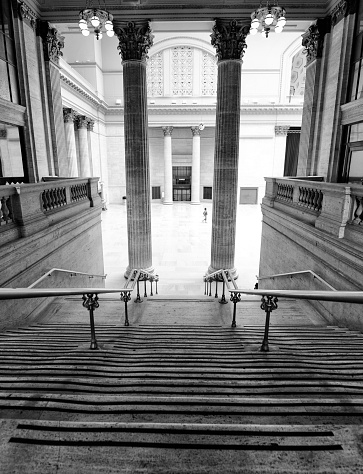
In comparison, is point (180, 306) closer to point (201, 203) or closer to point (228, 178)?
point (228, 178)

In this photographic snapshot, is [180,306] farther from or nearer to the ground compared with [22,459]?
nearer to the ground

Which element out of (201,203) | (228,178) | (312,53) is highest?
(312,53)

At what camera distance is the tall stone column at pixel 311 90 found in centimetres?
998

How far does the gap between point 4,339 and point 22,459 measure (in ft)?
8.88

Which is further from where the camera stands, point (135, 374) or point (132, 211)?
point (132, 211)

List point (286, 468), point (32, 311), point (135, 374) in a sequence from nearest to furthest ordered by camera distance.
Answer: point (286, 468), point (135, 374), point (32, 311)

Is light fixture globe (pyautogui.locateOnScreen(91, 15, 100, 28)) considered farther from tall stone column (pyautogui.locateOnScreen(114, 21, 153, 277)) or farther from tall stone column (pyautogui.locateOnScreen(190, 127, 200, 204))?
tall stone column (pyautogui.locateOnScreen(190, 127, 200, 204))

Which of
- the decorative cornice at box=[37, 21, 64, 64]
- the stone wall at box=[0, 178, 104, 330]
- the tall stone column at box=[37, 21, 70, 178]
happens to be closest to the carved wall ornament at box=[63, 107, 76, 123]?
the tall stone column at box=[37, 21, 70, 178]

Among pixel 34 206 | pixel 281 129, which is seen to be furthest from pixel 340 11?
pixel 281 129

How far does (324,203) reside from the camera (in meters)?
5.95

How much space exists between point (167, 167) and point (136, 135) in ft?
59.6

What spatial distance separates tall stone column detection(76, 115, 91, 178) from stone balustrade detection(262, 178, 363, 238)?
58.6 feet

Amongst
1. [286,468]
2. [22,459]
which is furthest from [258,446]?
[22,459]

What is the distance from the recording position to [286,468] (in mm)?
1292
